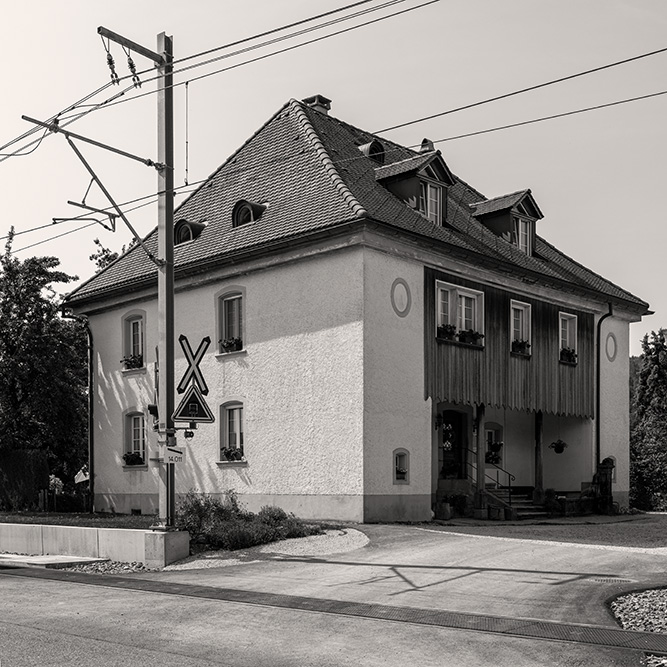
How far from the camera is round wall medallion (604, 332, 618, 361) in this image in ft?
101

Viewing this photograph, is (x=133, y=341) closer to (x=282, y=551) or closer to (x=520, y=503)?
(x=520, y=503)

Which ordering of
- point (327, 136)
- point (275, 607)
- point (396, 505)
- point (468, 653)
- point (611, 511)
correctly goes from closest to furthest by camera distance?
point (468, 653) < point (275, 607) < point (396, 505) < point (327, 136) < point (611, 511)

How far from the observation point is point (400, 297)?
75.4ft

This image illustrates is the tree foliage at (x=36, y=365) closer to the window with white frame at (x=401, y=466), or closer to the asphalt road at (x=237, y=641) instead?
the window with white frame at (x=401, y=466)

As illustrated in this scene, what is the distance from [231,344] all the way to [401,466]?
5.70 m

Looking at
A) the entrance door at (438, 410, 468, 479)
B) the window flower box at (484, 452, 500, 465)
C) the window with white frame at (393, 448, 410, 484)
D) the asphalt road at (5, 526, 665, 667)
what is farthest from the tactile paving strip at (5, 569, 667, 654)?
the window flower box at (484, 452, 500, 465)

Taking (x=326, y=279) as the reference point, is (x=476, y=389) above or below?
below

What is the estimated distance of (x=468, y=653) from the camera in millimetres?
8523

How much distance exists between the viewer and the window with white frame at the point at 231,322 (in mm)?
25203

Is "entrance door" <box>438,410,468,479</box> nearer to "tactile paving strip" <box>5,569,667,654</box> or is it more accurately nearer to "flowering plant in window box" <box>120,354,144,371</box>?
"flowering plant in window box" <box>120,354,144,371</box>

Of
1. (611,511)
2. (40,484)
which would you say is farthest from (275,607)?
(40,484)

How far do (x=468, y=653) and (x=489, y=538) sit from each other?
32.3ft

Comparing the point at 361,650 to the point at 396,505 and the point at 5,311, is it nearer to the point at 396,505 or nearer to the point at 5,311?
the point at 396,505

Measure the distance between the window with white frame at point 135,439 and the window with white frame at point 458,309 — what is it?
31.9 feet
